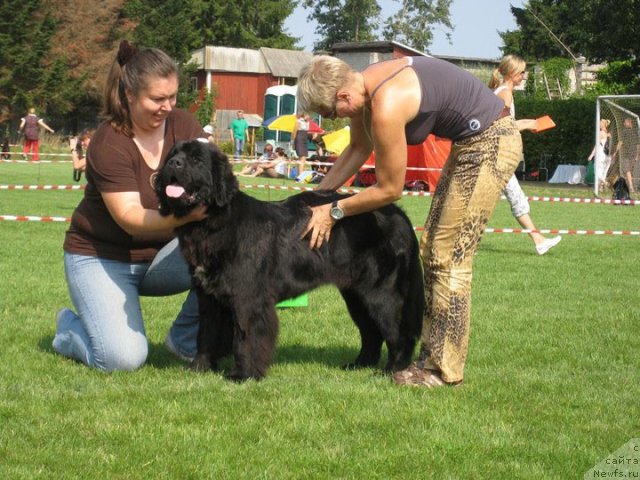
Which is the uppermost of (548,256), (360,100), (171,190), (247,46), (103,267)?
(247,46)

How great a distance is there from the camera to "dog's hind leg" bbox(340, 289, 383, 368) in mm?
5254

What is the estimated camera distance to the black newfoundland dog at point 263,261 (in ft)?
14.7

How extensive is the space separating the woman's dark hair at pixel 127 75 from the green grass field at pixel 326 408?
1.46 m

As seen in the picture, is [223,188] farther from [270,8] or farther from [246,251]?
[270,8]

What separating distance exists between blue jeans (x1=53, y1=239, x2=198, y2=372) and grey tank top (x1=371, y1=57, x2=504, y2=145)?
5.70 ft

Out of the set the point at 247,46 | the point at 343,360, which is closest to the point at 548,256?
the point at 343,360

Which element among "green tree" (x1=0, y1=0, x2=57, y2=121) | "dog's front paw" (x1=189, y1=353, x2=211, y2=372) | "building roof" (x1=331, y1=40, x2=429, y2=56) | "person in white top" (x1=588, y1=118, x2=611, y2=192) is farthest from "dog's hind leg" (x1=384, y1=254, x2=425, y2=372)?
"green tree" (x1=0, y1=0, x2=57, y2=121)

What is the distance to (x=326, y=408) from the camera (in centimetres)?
414

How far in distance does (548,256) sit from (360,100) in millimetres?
6573

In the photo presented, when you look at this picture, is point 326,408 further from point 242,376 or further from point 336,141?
point 336,141

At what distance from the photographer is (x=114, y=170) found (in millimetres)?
4797

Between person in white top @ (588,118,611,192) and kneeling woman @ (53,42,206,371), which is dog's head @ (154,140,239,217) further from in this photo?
person in white top @ (588,118,611,192)

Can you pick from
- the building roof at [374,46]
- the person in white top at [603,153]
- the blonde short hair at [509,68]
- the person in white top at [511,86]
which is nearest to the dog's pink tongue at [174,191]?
the person in white top at [511,86]

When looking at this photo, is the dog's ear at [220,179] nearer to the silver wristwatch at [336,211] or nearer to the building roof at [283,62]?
the silver wristwatch at [336,211]
